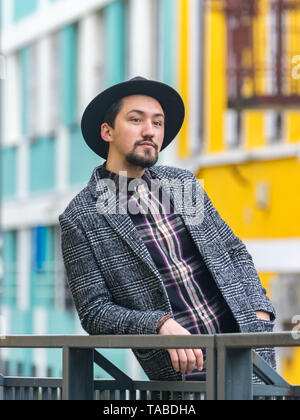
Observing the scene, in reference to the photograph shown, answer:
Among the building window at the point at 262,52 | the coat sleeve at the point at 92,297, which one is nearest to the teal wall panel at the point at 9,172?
the building window at the point at 262,52

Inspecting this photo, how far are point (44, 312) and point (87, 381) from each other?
67.2 ft

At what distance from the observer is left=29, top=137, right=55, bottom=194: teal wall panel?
82.2ft

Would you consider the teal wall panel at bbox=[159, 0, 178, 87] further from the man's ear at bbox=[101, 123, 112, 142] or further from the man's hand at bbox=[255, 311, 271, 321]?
the man's hand at bbox=[255, 311, 271, 321]

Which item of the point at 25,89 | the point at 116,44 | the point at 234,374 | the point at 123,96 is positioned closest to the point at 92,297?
the point at 123,96

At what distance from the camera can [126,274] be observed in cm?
469

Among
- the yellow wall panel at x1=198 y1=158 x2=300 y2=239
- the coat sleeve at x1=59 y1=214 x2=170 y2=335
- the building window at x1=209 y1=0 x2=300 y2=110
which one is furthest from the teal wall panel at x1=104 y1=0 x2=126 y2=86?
the coat sleeve at x1=59 y1=214 x2=170 y2=335

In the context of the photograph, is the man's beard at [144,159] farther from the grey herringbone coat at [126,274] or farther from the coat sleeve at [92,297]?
the coat sleeve at [92,297]

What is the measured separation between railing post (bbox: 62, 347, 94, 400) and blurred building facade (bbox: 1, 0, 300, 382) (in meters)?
9.44

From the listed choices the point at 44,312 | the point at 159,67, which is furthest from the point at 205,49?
the point at 44,312

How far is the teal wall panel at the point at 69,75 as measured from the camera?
24.1 metres

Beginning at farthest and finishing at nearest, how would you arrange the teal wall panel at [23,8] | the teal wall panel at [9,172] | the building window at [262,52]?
the teal wall panel at [9,172]
the teal wall panel at [23,8]
the building window at [262,52]

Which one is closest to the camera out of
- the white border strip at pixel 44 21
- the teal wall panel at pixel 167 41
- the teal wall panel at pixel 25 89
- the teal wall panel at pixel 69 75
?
the teal wall panel at pixel 167 41

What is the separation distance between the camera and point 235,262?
196 inches

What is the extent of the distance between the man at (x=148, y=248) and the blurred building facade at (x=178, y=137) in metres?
8.80
